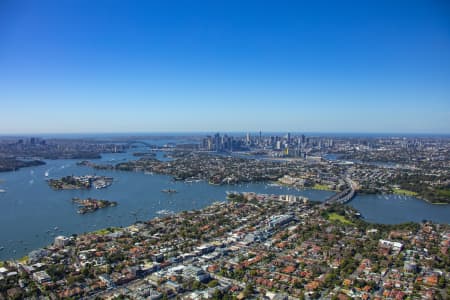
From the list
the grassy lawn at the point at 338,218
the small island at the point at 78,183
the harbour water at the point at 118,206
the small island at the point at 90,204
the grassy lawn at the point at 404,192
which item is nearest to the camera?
the harbour water at the point at 118,206

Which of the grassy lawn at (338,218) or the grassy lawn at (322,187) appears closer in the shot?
the grassy lawn at (338,218)

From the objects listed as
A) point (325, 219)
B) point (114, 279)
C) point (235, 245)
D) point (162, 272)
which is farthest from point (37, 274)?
point (325, 219)

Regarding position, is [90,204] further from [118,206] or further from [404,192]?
[404,192]

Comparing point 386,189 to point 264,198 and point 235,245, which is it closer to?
point 264,198

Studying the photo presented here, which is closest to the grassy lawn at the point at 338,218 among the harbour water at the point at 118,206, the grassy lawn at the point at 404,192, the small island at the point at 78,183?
the harbour water at the point at 118,206

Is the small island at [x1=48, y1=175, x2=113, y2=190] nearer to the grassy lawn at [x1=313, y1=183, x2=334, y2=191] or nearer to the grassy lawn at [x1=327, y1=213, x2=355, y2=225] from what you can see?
the grassy lawn at [x1=313, y1=183, x2=334, y2=191]

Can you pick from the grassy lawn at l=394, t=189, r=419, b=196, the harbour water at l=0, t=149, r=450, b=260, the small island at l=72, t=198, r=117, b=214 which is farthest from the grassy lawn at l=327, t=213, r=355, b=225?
the small island at l=72, t=198, r=117, b=214

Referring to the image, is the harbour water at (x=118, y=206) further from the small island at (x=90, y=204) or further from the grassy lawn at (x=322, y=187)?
the grassy lawn at (x=322, y=187)
